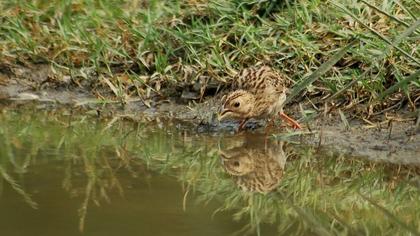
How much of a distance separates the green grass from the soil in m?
0.12

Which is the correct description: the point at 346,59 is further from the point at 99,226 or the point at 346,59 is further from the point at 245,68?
the point at 99,226

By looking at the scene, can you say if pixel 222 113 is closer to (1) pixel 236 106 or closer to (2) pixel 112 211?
(1) pixel 236 106

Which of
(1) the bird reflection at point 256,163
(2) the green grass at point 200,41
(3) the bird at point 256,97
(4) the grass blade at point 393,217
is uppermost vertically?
(2) the green grass at point 200,41

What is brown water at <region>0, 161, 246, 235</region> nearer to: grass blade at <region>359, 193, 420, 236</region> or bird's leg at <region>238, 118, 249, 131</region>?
grass blade at <region>359, 193, 420, 236</region>

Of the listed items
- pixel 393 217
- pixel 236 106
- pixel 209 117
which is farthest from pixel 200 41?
pixel 393 217

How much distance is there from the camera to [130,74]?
30.1 ft

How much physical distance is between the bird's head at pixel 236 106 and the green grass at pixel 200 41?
19.1 inches

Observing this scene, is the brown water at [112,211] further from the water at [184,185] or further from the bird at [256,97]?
the bird at [256,97]

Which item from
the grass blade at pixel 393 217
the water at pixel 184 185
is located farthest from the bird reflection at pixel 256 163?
the grass blade at pixel 393 217

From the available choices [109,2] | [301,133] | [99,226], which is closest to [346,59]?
[301,133]

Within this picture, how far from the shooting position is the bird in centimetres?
800

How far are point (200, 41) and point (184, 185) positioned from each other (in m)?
2.94

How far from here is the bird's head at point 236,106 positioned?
26.2ft

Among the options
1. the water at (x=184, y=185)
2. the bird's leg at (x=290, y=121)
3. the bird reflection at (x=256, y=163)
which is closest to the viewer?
the water at (x=184, y=185)
